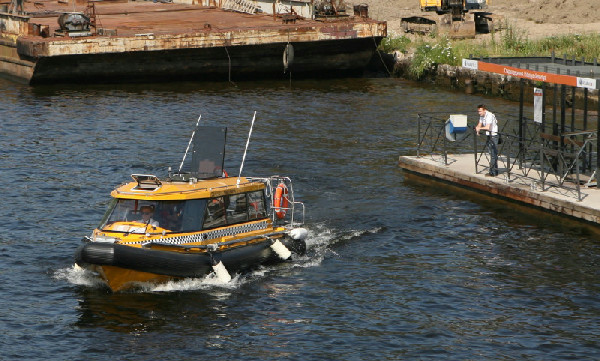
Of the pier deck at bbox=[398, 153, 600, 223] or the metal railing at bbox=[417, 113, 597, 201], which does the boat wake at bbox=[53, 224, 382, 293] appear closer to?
the pier deck at bbox=[398, 153, 600, 223]

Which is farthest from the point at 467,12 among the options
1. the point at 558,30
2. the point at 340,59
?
the point at 340,59

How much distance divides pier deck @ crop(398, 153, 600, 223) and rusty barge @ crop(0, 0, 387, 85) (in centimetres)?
1932

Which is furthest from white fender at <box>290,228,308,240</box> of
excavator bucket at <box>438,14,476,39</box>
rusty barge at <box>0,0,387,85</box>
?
excavator bucket at <box>438,14,476,39</box>

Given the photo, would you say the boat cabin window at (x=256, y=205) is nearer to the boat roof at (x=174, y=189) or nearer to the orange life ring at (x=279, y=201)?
the boat roof at (x=174, y=189)

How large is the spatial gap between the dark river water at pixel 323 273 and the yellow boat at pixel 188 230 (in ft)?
1.66

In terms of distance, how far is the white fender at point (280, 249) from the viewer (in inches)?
938

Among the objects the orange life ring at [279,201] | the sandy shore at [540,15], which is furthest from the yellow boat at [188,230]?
the sandy shore at [540,15]

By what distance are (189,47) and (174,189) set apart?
93.0 feet

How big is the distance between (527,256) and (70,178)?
1519cm

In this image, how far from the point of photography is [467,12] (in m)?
58.6

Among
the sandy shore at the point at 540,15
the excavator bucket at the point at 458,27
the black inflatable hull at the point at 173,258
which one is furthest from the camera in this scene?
the excavator bucket at the point at 458,27

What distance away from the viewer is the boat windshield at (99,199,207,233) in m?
22.4

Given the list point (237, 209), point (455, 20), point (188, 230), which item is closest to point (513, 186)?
Answer: point (237, 209)

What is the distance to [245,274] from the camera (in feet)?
76.9
